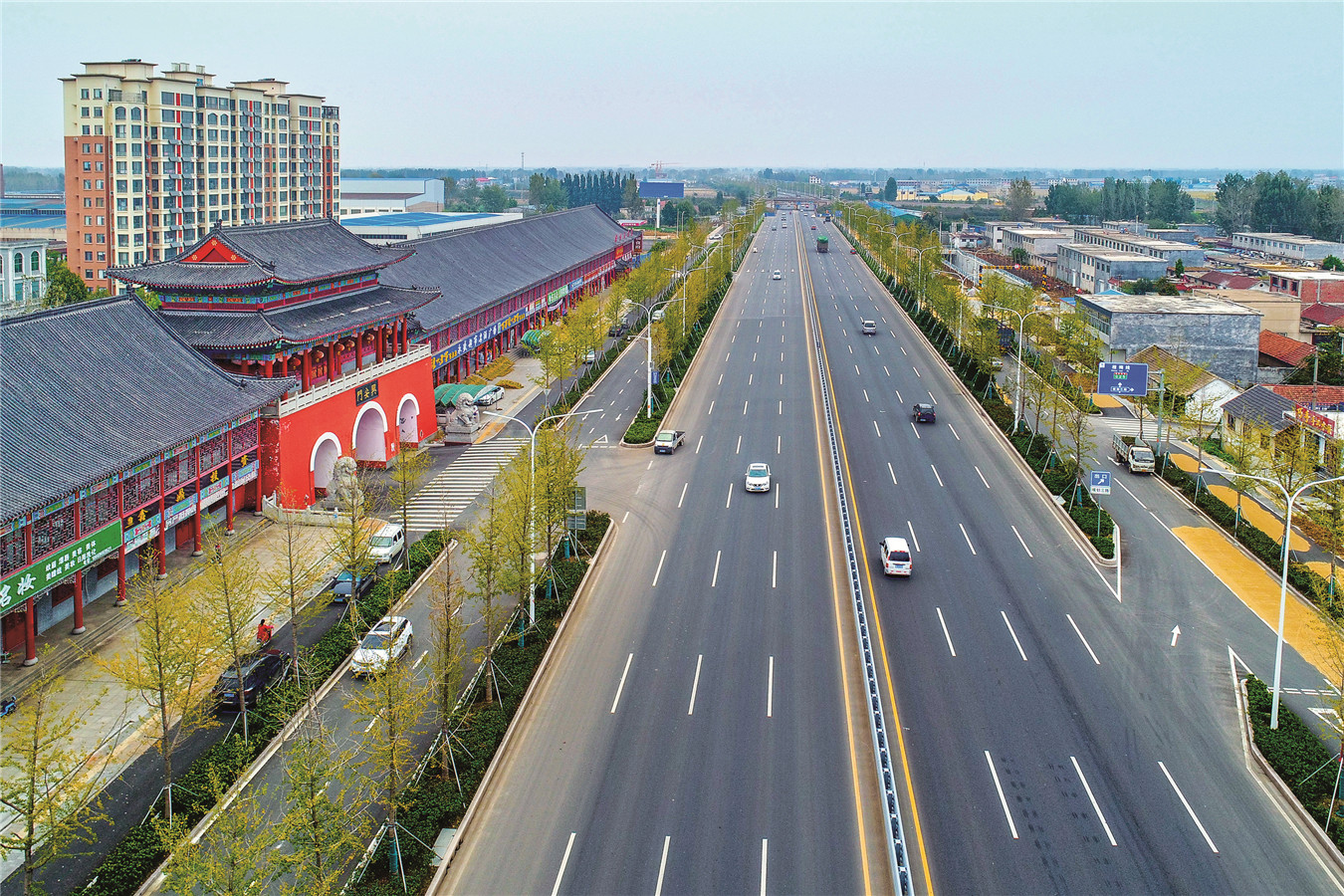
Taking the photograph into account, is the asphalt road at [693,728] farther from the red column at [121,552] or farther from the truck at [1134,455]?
the truck at [1134,455]

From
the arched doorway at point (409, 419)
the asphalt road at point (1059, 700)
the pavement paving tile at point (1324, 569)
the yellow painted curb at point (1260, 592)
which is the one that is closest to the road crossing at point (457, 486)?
the arched doorway at point (409, 419)

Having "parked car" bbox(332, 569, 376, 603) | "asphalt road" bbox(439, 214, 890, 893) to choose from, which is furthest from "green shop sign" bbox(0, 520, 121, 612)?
"asphalt road" bbox(439, 214, 890, 893)

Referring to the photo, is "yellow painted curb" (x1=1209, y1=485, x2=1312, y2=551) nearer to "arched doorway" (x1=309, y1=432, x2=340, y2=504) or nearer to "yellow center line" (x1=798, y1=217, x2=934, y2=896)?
"yellow center line" (x1=798, y1=217, x2=934, y2=896)

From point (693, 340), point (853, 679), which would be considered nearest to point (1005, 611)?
point (853, 679)

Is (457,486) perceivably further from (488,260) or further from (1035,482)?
(488,260)

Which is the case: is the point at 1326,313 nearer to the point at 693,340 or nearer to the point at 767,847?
the point at 693,340

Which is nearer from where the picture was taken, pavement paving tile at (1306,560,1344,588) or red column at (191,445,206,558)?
red column at (191,445,206,558)
